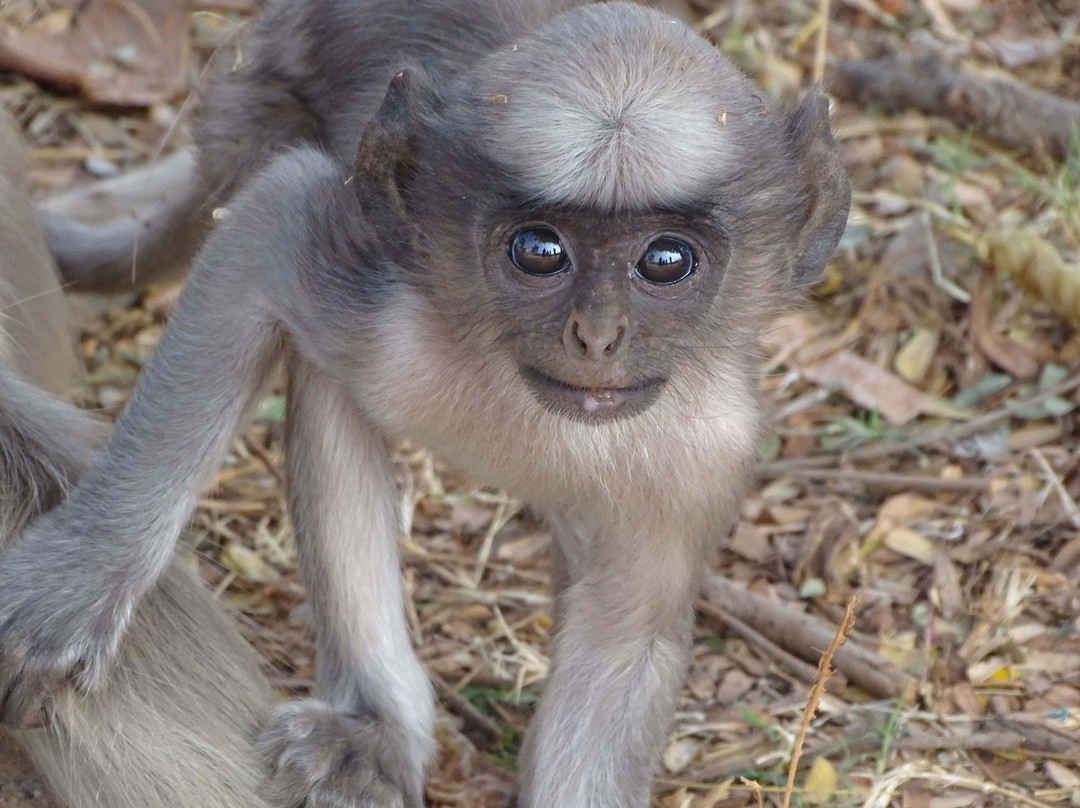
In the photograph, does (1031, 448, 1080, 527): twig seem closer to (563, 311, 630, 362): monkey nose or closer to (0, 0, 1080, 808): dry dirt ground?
(0, 0, 1080, 808): dry dirt ground

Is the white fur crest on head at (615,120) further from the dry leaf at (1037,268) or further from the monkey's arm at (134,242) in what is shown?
the dry leaf at (1037,268)

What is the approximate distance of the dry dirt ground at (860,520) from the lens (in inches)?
165

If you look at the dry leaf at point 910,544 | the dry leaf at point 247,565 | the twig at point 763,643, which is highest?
the dry leaf at point 910,544

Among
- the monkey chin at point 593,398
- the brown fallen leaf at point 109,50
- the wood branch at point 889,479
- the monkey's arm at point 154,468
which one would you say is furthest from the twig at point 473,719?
the brown fallen leaf at point 109,50

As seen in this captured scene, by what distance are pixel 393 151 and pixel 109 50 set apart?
3360 millimetres

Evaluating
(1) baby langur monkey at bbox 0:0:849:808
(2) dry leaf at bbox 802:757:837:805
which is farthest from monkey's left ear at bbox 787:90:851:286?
(2) dry leaf at bbox 802:757:837:805

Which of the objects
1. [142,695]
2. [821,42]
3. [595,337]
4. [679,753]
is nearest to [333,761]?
[142,695]

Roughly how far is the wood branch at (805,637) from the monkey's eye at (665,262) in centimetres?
123

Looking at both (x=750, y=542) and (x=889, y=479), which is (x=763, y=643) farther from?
(x=889, y=479)

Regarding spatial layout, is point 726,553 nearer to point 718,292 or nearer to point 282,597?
point 282,597

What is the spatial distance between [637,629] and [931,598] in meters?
1.18

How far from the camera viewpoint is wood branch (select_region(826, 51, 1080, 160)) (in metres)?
6.06

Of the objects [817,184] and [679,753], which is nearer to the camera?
[817,184]

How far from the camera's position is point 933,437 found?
5176mm
